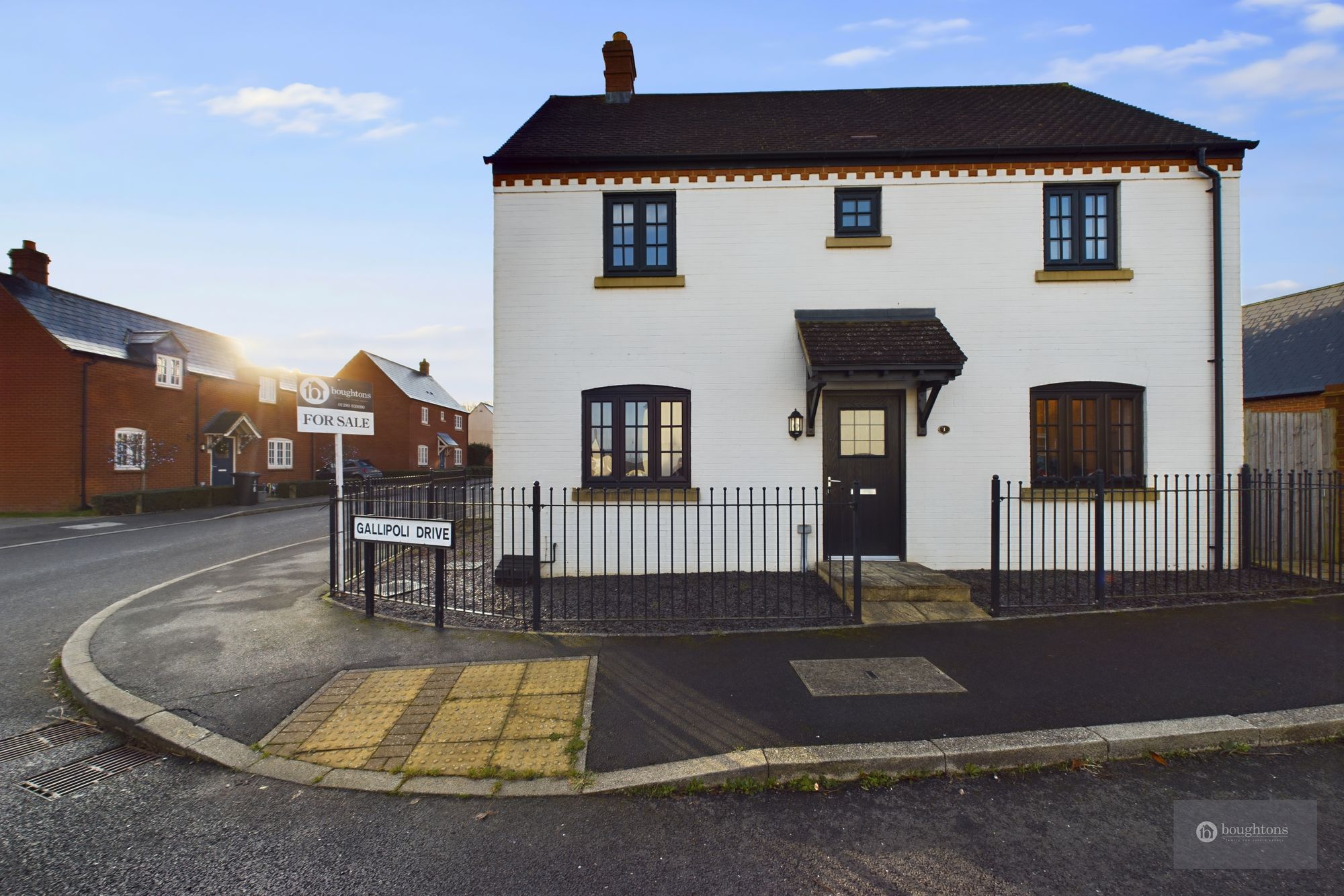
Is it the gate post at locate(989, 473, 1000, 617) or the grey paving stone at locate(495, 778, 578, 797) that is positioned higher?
the gate post at locate(989, 473, 1000, 617)

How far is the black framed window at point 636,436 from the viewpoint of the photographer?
29.2 ft

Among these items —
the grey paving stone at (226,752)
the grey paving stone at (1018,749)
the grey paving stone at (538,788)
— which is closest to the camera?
the grey paving stone at (538,788)

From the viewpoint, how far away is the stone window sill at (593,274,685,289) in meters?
8.87

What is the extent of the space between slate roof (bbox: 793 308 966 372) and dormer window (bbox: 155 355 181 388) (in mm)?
27328

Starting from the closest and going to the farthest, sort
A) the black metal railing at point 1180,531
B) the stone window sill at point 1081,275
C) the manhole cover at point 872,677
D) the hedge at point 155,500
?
the manhole cover at point 872,677 → the black metal railing at point 1180,531 → the stone window sill at point 1081,275 → the hedge at point 155,500

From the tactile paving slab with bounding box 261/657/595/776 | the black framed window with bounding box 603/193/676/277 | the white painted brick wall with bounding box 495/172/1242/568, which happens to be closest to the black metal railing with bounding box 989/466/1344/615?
the white painted brick wall with bounding box 495/172/1242/568

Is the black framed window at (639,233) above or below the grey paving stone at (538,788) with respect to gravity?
above

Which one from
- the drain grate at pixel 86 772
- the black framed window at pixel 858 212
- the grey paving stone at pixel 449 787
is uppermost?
the black framed window at pixel 858 212

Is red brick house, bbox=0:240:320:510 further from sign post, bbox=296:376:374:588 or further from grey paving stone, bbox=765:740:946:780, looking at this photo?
grey paving stone, bbox=765:740:946:780

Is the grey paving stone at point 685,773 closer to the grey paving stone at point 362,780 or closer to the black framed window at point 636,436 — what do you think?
the grey paving stone at point 362,780

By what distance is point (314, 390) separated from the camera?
7.65 metres

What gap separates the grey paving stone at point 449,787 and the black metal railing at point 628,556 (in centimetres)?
326

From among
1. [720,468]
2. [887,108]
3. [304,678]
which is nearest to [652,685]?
[304,678]

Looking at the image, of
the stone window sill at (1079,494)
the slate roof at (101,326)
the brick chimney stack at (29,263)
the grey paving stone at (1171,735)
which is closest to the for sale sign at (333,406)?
the grey paving stone at (1171,735)
